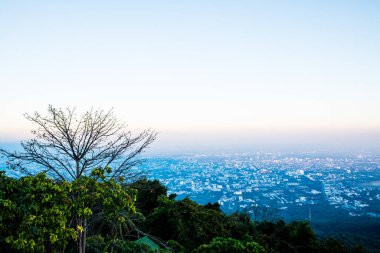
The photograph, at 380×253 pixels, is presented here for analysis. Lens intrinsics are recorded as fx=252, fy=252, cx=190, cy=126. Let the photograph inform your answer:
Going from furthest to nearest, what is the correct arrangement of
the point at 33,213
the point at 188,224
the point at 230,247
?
the point at 188,224
the point at 230,247
the point at 33,213

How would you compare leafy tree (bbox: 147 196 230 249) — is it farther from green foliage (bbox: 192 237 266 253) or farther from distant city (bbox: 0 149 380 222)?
distant city (bbox: 0 149 380 222)

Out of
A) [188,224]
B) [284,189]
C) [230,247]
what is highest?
[230,247]

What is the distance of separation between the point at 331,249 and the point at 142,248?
11018 millimetres

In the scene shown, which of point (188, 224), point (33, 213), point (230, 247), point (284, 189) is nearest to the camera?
point (33, 213)

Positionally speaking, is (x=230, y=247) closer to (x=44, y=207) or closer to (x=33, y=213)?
(x=44, y=207)

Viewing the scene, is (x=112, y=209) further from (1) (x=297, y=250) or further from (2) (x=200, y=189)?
(2) (x=200, y=189)

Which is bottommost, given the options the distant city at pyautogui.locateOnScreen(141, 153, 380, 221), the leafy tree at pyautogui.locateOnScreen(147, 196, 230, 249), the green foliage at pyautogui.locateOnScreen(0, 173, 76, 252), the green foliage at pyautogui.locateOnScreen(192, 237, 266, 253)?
the distant city at pyautogui.locateOnScreen(141, 153, 380, 221)

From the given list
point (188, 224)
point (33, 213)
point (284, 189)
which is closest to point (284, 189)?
point (284, 189)

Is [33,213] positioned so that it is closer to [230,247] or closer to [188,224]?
[230,247]

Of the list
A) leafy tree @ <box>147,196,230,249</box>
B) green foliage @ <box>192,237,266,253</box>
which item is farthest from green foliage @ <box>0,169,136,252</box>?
leafy tree @ <box>147,196,230,249</box>

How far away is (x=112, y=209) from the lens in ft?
17.9

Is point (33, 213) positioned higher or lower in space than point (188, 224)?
higher

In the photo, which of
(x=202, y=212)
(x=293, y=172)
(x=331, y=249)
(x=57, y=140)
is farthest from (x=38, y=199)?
(x=293, y=172)

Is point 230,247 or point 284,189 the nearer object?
point 230,247
